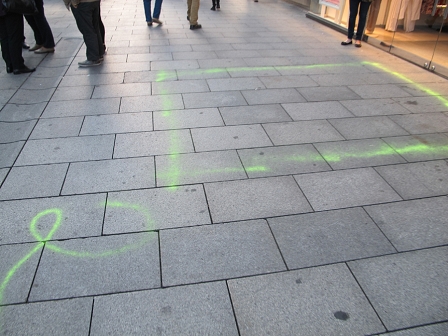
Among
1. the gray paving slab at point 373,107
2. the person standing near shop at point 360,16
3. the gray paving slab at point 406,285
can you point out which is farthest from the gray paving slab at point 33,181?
the person standing near shop at point 360,16

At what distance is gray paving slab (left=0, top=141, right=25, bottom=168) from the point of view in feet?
12.1

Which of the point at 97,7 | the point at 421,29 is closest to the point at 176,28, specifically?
the point at 97,7

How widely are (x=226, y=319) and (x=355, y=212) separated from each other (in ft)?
4.99

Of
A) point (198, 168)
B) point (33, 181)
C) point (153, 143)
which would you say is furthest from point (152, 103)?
point (33, 181)

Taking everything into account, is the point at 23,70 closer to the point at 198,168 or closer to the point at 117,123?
the point at 117,123

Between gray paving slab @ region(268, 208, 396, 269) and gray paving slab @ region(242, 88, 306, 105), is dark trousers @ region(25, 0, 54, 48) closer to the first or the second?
gray paving slab @ region(242, 88, 306, 105)

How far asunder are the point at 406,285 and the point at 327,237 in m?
0.62

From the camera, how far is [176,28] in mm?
9328

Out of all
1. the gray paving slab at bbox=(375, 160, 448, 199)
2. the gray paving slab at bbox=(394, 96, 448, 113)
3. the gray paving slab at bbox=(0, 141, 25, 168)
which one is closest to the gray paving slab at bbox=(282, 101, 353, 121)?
the gray paving slab at bbox=(394, 96, 448, 113)

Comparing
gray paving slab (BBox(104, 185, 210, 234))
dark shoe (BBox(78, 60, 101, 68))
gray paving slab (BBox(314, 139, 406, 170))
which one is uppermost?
dark shoe (BBox(78, 60, 101, 68))

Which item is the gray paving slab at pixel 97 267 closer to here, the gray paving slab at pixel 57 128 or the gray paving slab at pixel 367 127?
the gray paving slab at pixel 57 128

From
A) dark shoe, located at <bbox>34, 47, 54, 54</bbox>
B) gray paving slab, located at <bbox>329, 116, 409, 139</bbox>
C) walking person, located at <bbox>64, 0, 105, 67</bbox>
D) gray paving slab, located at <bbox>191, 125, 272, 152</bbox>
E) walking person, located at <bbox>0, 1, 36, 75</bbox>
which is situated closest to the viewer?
gray paving slab, located at <bbox>191, 125, 272, 152</bbox>

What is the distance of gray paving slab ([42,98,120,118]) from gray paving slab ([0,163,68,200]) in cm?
133

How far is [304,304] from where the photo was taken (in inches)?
88.6
